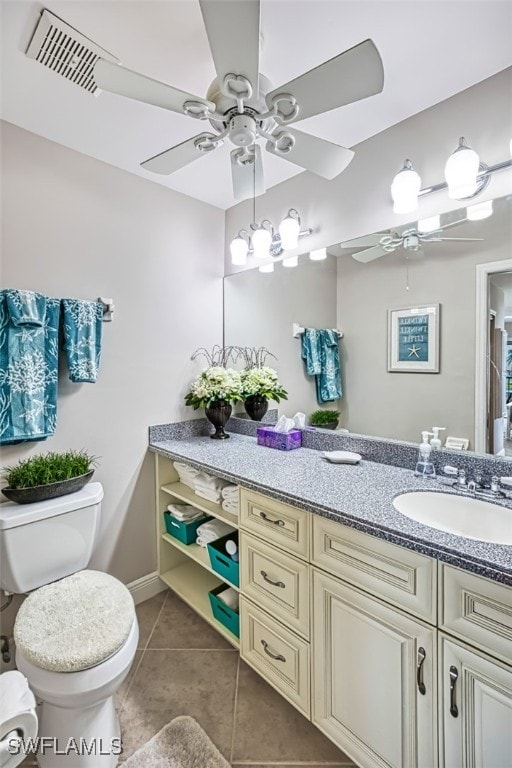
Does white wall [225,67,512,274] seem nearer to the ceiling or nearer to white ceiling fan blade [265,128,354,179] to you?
the ceiling

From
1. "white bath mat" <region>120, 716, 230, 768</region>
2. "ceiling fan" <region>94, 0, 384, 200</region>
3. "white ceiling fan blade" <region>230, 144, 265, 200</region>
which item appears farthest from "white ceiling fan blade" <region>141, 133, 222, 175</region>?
"white bath mat" <region>120, 716, 230, 768</region>

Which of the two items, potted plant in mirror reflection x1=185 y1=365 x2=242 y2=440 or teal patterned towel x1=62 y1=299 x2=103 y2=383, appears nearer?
teal patterned towel x1=62 y1=299 x2=103 y2=383

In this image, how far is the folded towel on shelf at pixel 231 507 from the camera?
1.61 meters

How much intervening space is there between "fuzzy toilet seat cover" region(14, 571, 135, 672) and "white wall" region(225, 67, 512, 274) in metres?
1.88

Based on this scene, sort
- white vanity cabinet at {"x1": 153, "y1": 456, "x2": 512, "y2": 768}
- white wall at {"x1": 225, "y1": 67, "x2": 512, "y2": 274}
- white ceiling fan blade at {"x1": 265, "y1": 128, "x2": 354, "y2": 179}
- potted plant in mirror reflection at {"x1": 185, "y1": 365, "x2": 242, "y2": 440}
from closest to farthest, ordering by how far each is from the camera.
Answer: white vanity cabinet at {"x1": 153, "y1": 456, "x2": 512, "y2": 768} < white ceiling fan blade at {"x1": 265, "y1": 128, "x2": 354, "y2": 179} < white wall at {"x1": 225, "y1": 67, "x2": 512, "y2": 274} < potted plant in mirror reflection at {"x1": 185, "y1": 365, "x2": 242, "y2": 440}

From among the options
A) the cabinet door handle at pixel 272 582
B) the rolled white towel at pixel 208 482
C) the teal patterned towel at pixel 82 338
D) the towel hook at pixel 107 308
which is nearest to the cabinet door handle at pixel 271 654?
the cabinet door handle at pixel 272 582

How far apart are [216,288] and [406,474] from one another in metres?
1.67

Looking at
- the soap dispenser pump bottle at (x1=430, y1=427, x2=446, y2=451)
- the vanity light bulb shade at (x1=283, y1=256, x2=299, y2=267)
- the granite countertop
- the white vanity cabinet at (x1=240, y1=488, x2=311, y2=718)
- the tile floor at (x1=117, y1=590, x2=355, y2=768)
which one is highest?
the vanity light bulb shade at (x1=283, y1=256, x2=299, y2=267)

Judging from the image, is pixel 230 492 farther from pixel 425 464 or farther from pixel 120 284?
pixel 120 284

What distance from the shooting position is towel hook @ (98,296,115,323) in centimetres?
183

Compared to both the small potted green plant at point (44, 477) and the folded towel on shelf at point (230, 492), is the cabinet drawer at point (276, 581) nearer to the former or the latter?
the folded towel on shelf at point (230, 492)

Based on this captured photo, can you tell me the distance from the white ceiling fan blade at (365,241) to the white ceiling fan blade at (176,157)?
2.61 ft

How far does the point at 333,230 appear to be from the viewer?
1812 millimetres

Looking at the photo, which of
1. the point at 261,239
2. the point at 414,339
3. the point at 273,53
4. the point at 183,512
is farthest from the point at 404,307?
the point at 183,512
